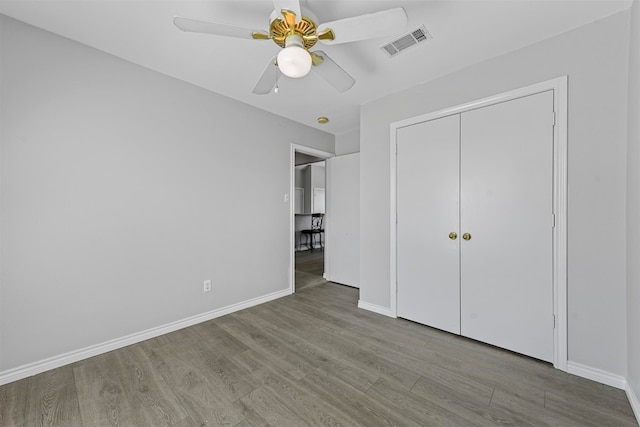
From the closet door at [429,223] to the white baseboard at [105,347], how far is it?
6.46 ft

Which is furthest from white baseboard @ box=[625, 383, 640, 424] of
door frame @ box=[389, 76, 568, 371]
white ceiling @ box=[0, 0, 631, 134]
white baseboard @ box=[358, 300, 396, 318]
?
white ceiling @ box=[0, 0, 631, 134]

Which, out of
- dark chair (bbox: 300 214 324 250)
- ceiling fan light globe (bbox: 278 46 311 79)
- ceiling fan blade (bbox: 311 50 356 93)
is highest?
ceiling fan blade (bbox: 311 50 356 93)

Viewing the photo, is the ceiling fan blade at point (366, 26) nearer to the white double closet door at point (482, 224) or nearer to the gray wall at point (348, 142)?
the white double closet door at point (482, 224)

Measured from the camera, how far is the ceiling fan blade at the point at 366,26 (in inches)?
51.8

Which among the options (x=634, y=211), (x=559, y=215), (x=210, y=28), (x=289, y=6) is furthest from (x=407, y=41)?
(x=634, y=211)

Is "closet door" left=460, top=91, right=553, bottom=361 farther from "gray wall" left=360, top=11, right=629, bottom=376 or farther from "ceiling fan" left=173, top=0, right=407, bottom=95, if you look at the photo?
"ceiling fan" left=173, top=0, right=407, bottom=95

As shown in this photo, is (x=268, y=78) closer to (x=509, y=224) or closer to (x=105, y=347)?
(x=509, y=224)

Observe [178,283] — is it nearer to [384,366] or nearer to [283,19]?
[384,366]

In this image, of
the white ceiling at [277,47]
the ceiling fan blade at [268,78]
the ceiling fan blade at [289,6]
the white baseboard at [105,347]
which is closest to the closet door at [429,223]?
the white ceiling at [277,47]

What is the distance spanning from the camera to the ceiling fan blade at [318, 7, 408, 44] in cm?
132

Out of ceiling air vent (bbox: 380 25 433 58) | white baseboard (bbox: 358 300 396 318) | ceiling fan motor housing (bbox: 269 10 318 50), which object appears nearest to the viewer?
ceiling fan motor housing (bbox: 269 10 318 50)

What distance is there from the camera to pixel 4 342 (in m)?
1.78

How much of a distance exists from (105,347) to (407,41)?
354 cm

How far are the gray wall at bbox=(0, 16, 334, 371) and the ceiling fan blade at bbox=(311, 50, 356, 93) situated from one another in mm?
1601
